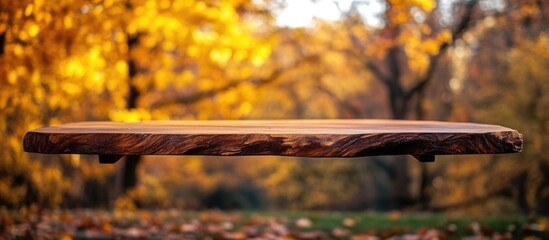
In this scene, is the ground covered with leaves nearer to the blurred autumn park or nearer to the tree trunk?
the blurred autumn park

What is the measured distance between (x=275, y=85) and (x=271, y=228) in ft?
19.8

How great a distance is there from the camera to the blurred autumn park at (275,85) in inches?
197

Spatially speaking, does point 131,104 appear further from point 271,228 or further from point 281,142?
point 281,142

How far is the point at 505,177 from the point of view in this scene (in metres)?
12.2

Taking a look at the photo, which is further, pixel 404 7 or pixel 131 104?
pixel 131 104

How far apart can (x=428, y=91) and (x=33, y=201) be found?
31.3 feet

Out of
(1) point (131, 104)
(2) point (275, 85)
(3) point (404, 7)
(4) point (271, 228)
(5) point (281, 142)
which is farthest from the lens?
(2) point (275, 85)

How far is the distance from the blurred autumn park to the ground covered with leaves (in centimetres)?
101

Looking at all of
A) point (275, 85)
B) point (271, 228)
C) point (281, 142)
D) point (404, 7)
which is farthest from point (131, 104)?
point (281, 142)

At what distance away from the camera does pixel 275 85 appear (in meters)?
10.5

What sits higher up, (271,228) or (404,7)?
(404,7)

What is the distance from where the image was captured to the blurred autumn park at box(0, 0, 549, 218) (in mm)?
5004

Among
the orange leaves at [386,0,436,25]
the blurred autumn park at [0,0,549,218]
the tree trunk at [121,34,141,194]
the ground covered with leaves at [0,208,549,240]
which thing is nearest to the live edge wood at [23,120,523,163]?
the blurred autumn park at [0,0,549,218]

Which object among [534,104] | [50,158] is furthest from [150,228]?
[534,104]
